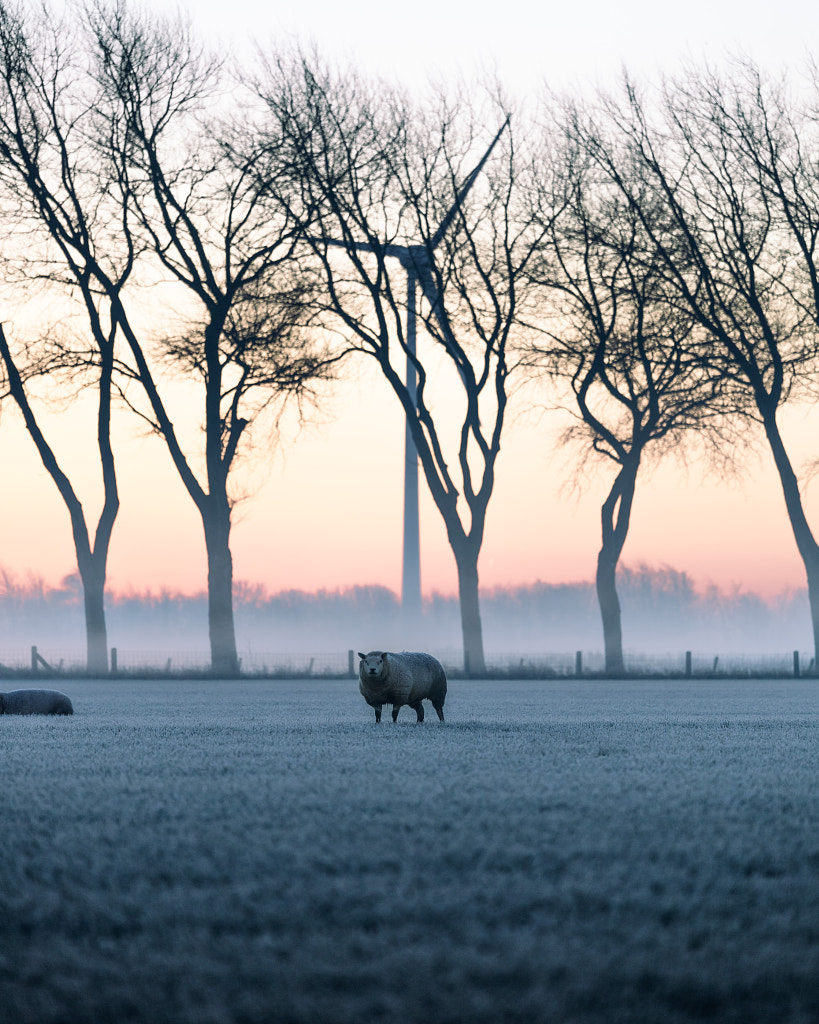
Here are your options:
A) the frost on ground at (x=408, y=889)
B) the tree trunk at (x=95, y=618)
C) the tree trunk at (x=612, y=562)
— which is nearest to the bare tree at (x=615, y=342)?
the tree trunk at (x=612, y=562)

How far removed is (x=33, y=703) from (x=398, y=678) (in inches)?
187

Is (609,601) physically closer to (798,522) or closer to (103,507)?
(798,522)

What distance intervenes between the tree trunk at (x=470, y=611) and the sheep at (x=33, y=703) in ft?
60.7

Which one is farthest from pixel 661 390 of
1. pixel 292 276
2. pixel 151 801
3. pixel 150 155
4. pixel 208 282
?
pixel 151 801

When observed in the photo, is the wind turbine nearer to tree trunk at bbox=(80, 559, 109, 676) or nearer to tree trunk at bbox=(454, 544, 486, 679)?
tree trunk at bbox=(454, 544, 486, 679)

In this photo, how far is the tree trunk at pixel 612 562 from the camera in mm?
33344

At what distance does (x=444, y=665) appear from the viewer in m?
33.7

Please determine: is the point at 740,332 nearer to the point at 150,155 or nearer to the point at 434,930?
the point at 150,155

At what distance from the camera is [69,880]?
3889 mm

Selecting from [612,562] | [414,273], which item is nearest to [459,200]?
[414,273]

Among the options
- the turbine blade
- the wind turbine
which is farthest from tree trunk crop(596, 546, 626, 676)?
the turbine blade

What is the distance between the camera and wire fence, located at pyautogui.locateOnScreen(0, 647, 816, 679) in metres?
32.1

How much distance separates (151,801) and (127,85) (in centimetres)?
2792

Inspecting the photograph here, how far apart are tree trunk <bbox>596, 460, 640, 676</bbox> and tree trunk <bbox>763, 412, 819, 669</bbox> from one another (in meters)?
3.81
